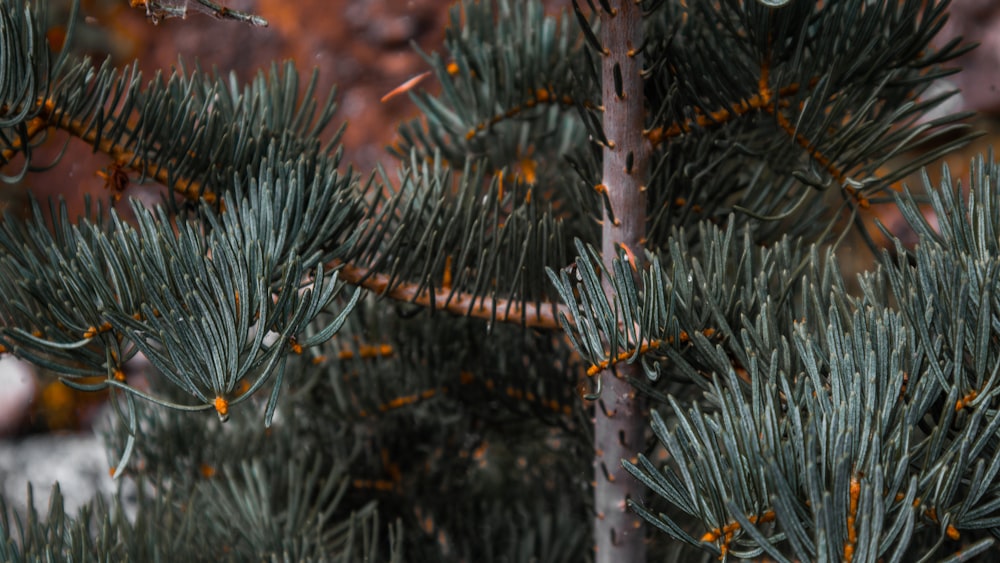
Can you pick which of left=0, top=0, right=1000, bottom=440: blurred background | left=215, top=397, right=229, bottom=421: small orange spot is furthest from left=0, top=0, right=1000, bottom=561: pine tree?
left=0, top=0, right=1000, bottom=440: blurred background

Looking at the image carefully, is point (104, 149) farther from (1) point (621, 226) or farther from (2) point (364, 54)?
(2) point (364, 54)

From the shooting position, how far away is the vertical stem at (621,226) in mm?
299

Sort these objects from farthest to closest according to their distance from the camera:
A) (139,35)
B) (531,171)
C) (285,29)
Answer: (285,29) < (139,35) < (531,171)

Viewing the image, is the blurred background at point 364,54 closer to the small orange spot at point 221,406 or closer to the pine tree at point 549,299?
the pine tree at point 549,299

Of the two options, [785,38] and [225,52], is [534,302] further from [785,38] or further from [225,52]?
[225,52]

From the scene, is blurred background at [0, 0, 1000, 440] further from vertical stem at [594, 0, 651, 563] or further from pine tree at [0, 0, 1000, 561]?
vertical stem at [594, 0, 651, 563]

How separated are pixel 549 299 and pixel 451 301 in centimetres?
4

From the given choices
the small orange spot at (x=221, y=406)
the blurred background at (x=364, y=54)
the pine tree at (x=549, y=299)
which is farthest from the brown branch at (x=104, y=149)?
the blurred background at (x=364, y=54)

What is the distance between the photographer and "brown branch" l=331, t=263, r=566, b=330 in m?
0.32

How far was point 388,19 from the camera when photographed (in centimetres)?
123

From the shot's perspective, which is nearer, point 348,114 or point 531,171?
point 531,171

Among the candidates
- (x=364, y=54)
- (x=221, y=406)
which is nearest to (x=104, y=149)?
(x=221, y=406)

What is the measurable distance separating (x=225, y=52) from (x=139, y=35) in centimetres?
33

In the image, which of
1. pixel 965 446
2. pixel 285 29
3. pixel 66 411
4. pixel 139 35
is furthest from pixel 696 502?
pixel 66 411
